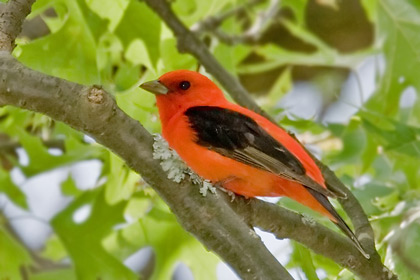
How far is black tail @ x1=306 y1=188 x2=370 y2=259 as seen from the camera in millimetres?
3211

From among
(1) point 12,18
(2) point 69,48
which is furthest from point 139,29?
(1) point 12,18

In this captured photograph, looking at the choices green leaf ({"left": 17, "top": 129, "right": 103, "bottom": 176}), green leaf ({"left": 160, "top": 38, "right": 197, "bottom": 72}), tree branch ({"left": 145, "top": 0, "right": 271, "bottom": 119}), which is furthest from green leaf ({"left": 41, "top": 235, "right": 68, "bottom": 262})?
tree branch ({"left": 145, "top": 0, "right": 271, "bottom": 119})

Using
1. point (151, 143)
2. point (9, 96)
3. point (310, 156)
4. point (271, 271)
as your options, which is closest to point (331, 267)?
point (310, 156)

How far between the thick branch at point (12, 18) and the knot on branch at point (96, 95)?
1.65 ft

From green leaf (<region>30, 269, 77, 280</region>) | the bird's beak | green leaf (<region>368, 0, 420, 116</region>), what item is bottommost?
green leaf (<region>30, 269, 77, 280</region>)

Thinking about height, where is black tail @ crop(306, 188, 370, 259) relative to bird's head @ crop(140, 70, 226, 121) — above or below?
above

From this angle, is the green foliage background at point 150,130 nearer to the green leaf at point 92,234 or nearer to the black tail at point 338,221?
the green leaf at point 92,234

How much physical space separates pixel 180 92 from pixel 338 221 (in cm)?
112

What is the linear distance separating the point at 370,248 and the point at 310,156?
0.72 meters

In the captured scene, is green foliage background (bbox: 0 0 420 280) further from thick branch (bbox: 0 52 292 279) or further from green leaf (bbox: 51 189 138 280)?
thick branch (bbox: 0 52 292 279)

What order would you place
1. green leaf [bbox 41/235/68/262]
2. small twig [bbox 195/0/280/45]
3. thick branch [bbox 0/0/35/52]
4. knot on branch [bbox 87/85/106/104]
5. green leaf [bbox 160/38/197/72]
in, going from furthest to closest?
1. small twig [bbox 195/0/280/45]
2. green leaf [bbox 41/235/68/262]
3. green leaf [bbox 160/38/197/72]
4. thick branch [bbox 0/0/35/52]
5. knot on branch [bbox 87/85/106/104]

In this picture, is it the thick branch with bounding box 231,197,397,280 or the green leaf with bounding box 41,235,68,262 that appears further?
the green leaf with bounding box 41,235,68,262

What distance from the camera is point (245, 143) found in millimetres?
3666

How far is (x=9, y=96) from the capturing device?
239 centimetres
